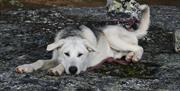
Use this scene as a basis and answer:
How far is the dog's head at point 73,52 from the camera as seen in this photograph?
616cm

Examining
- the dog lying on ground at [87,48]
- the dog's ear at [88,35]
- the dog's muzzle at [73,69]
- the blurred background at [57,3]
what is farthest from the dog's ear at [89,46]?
the blurred background at [57,3]

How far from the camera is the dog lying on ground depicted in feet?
20.5

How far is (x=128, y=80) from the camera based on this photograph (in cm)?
627

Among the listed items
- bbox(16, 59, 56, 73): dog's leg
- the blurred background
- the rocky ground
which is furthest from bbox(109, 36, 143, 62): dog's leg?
the blurred background

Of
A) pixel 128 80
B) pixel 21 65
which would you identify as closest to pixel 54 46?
pixel 21 65

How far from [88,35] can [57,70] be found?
861 millimetres

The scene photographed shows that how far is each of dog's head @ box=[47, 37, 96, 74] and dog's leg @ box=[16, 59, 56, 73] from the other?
187mm

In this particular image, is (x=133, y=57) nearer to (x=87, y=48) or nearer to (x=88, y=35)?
(x=88, y=35)

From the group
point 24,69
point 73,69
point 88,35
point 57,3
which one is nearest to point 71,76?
point 73,69

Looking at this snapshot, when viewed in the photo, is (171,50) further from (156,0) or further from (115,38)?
(156,0)

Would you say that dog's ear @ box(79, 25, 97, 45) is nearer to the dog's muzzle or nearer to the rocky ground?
the rocky ground

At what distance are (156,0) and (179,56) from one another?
27.9 ft

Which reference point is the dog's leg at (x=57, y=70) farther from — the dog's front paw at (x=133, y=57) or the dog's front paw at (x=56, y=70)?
the dog's front paw at (x=133, y=57)

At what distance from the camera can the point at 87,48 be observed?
6.46 metres
